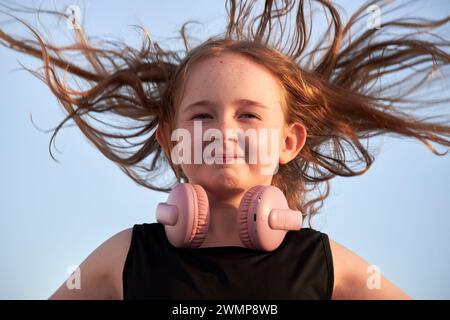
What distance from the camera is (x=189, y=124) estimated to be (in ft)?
10.9

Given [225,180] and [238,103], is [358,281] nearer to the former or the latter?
[225,180]

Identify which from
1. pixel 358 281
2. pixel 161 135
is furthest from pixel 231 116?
pixel 358 281

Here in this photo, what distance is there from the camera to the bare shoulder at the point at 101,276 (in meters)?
3.19

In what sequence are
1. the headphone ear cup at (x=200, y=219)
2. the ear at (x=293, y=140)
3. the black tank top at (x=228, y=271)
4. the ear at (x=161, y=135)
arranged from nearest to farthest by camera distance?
1. the black tank top at (x=228, y=271)
2. the headphone ear cup at (x=200, y=219)
3. the ear at (x=293, y=140)
4. the ear at (x=161, y=135)

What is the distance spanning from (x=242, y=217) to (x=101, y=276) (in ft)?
2.74

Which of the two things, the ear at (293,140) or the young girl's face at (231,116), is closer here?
the young girl's face at (231,116)

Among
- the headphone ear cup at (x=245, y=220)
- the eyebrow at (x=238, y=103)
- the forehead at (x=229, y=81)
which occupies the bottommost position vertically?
the headphone ear cup at (x=245, y=220)

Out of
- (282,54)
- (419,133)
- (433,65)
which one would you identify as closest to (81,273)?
(282,54)

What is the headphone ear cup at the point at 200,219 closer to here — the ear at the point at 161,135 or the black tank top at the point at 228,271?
the black tank top at the point at 228,271

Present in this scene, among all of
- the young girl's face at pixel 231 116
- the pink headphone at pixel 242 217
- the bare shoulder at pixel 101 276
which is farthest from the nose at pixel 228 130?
the bare shoulder at pixel 101 276

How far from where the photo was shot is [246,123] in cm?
322

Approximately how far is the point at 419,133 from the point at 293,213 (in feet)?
3.92

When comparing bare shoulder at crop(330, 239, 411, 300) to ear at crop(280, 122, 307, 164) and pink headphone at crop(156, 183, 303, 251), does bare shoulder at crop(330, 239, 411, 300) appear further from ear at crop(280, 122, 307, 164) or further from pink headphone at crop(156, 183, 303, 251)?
ear at crop(280, 122, 307, 164)

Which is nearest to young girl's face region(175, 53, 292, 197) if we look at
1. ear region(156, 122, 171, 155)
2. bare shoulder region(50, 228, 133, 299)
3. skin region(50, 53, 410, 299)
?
skin region(50, 53, 410, 299)
